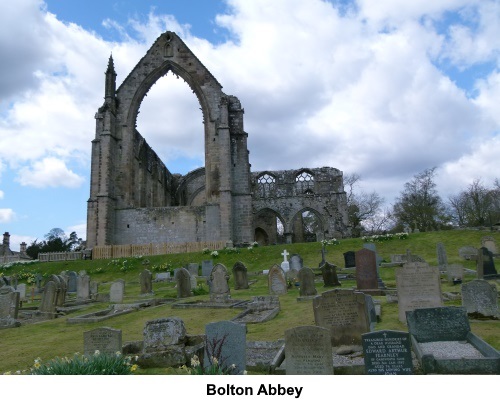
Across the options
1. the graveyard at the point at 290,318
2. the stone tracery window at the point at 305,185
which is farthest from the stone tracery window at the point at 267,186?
the graveyard at the point at 290,318

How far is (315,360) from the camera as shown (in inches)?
190

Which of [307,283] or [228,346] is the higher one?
[307,283]

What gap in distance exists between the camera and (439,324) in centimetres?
596

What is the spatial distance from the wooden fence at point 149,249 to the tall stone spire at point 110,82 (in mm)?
11389

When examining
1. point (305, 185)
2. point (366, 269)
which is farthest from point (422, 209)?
point (366, 269)

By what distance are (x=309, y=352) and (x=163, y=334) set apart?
230 centimetres

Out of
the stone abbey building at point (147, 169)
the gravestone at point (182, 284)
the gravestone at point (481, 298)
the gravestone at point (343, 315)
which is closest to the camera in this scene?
the gravestone at point (343, 315)

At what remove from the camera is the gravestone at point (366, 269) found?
10523 mm

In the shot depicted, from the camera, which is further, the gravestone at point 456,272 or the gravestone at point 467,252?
the gravestone at point 467,252

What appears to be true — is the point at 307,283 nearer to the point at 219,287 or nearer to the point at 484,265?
the point at 219,287

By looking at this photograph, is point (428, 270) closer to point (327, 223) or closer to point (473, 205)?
point (327, 223)

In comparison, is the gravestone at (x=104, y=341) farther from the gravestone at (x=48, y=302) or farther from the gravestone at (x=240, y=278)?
the gravestone at (x=240, y=278)

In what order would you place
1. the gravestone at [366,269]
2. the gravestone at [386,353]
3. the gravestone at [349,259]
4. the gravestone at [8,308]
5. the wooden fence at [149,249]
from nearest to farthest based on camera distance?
the gravestone at [386,353], the gravestone at [366,269], the gravestone at [8,308], the gravestone at [349,259], the wooden fence at [149,249]

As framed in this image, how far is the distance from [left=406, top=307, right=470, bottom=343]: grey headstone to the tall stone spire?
93.3ft
